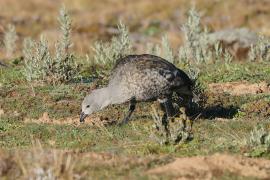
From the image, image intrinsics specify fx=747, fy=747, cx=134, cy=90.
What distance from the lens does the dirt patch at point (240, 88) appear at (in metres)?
15.2

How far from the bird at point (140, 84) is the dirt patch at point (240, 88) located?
10.00 feet

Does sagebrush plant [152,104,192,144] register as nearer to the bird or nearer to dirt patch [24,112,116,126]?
the bird

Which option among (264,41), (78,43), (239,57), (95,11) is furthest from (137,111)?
(95,11)

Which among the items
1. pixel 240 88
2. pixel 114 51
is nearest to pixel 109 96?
pixel 240 88

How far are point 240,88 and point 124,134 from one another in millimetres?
4400

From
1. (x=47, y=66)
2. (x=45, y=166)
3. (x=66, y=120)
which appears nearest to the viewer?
(x=45, y=166)

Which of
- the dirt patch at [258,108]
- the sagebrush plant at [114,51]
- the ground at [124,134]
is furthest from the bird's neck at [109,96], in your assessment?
the sagebrush plant at [114,51]

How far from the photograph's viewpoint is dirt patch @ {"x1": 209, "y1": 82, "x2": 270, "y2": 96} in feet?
49.7

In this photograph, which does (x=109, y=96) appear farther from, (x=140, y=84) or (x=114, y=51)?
(x=114, y=51)

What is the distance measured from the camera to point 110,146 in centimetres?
1062

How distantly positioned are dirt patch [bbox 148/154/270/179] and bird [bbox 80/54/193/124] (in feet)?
7.65

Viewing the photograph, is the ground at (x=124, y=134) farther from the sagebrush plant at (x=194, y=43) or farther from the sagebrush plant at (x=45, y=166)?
the sagebrush plant at (x=194, y=43)

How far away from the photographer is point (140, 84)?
11.5 meters

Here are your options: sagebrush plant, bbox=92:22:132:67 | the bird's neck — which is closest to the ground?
the bird's neck
